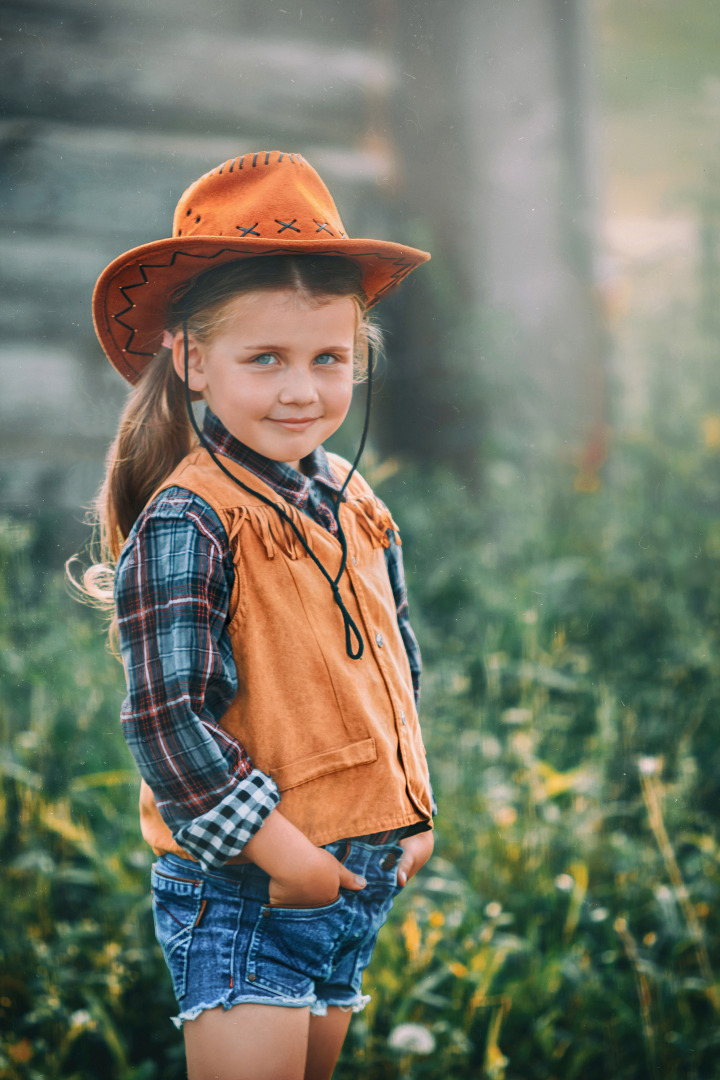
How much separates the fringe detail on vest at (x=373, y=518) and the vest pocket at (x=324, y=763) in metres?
0.28

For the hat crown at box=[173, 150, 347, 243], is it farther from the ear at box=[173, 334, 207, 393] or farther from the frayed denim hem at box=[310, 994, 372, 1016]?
the frayed denim hem at box=[310, 994, 372, 1016]

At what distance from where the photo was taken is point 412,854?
1.27 meters

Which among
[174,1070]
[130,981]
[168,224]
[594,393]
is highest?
[168,224]

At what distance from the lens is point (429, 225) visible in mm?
1890

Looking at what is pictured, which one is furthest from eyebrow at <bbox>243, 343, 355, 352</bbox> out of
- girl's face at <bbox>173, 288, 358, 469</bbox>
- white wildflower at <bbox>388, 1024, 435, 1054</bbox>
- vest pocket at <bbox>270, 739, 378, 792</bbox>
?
white wildflower at <bbox>388, 1024, 435, 1054</bbox>

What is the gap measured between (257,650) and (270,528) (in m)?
0.14

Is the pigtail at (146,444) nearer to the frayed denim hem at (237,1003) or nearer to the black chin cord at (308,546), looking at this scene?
the black chin cord at (308,546)

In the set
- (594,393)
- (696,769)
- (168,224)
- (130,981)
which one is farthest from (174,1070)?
(594,393)

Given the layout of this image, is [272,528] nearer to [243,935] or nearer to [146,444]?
[146,444]

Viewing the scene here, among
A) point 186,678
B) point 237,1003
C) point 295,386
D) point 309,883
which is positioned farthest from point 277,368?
point 237,1003

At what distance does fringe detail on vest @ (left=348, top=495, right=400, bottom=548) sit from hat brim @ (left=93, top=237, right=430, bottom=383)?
0.27 meters

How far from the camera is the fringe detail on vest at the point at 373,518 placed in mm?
1277

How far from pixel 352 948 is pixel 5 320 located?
3.84 feet

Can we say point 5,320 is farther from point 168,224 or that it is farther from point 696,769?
point 696,769
